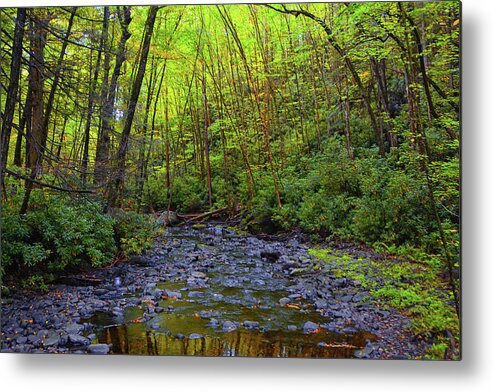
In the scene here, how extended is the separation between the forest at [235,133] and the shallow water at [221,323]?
1.17ft

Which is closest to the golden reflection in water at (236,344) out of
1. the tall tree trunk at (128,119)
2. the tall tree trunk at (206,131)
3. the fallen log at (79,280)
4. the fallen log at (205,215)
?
the fallen log at (79,280)

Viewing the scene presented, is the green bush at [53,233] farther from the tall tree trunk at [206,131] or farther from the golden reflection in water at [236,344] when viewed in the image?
the tall tree trunk at [206,131]

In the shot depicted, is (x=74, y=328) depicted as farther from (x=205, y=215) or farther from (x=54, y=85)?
(x=54, y=85)

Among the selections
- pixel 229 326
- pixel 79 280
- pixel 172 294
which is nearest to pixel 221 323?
pixel 229 326

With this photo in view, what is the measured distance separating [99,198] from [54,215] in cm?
33

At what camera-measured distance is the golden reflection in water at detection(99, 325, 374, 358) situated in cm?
233

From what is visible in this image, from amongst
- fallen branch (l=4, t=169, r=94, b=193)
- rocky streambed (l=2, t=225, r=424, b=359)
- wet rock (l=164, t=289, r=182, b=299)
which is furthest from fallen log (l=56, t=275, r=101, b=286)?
fallen branch (l=4, t=169, r=94, b=193)

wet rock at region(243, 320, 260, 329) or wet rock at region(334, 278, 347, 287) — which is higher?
wet rock at region(334, 278, 347, 287)

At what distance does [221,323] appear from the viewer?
8.15ft

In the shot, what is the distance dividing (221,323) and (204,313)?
16 cm

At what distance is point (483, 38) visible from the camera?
2342 millimetres

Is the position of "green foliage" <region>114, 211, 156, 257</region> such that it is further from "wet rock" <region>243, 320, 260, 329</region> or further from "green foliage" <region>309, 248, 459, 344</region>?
"green foliage" <region>309, 248, 459, 344</region>

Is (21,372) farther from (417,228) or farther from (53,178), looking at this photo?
(417,228)

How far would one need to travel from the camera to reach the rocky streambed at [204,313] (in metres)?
2.36
